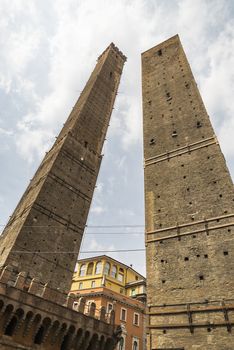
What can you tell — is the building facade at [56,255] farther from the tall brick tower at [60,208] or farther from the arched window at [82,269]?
the arched window at [82,269]

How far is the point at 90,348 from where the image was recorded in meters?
14.4

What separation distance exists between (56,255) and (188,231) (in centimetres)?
879

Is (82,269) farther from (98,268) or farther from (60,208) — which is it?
(60,208)

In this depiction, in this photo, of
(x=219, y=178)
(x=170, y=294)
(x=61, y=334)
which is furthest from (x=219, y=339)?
(x=61, y=334)

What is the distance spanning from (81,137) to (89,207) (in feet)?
21.7

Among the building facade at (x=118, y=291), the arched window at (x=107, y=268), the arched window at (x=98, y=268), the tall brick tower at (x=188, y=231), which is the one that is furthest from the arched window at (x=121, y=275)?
the tall brick tower at (x=188, y=231)

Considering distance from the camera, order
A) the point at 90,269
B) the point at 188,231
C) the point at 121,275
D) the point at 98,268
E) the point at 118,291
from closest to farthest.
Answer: the point at 188,231, the point at 98,268, the point at 118,291, the point at 90,269, the point at 121,275

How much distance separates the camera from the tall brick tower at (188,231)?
10039mm

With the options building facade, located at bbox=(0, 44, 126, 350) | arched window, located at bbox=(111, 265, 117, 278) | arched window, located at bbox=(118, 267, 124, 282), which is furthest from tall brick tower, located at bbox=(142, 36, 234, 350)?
arched window, located at bbox=(118, 267, 124, 282)

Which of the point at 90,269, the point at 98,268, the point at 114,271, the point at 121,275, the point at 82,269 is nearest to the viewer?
the point at 98,268

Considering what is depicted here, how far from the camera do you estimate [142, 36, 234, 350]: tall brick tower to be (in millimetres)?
10039

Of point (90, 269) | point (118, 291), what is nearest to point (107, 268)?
point (90, 269)

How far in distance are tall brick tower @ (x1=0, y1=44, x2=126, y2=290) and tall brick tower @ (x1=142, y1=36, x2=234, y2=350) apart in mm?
6630

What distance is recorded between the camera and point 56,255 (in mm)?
17797
